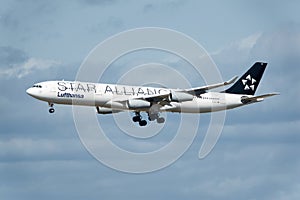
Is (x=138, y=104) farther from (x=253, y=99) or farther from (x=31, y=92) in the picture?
(x=253, y=99)

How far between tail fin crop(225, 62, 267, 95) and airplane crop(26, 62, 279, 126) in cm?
289

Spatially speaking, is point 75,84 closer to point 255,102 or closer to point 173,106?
point 173,106

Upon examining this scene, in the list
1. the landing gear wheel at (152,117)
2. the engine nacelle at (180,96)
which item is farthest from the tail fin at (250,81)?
the engine nacelle at (180,96)

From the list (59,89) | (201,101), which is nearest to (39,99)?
(59,89)

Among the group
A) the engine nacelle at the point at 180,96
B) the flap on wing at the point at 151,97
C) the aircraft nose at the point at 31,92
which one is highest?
the aircraft nose at the point at 31,92

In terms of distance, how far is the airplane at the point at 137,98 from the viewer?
160750mm

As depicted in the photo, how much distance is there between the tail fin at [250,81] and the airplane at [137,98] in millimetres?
2892

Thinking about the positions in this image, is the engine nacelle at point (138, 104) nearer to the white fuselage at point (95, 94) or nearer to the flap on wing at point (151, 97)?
the flap on wing at point (151, 97)

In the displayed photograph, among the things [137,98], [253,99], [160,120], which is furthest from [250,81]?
[137,98]

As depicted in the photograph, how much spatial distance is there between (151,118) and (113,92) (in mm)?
9458

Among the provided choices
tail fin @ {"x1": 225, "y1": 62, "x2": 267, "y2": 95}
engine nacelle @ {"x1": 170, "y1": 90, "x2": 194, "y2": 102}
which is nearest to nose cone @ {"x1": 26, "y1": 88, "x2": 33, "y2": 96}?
engine nacelle @ {"x1": 170, "y1": 90, "x2": 194, "y2": 102}

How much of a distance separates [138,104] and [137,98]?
151 cm

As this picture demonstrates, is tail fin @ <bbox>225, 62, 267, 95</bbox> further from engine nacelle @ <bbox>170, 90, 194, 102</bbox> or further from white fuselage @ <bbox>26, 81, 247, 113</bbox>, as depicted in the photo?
engine nacelle @ <bbox>170, 90, 194, 102</bbox>

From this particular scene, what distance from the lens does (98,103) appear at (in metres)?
163
